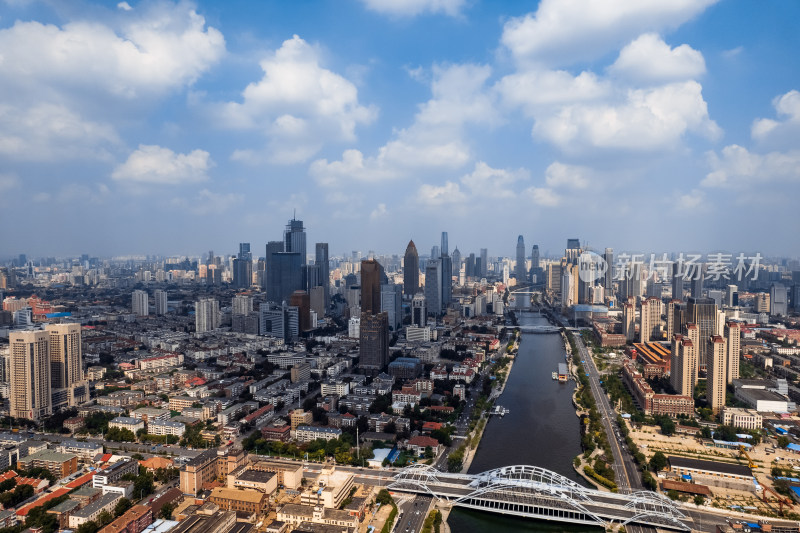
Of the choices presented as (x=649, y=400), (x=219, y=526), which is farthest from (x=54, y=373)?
(x=649, y=400)

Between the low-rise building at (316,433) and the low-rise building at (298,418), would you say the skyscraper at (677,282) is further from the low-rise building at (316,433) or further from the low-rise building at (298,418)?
the low-rise building at (316,433)

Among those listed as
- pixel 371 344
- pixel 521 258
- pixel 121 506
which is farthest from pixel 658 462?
pixel 521 258

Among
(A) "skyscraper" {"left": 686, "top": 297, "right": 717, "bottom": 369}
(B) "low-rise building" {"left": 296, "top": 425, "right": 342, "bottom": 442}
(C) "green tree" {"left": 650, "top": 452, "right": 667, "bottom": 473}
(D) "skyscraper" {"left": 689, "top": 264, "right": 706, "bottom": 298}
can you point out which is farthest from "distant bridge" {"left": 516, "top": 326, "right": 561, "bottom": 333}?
(B) "low-rise building" {"left": 296, "top": 425, "right": 342, "bottom": 442}

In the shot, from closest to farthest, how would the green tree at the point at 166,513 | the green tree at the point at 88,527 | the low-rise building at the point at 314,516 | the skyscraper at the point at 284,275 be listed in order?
the green tree at the point at 88,527, the low-rise building at the point at 314,516, the green tree at the point at 166,513, the skyscraper at the point at 284,275

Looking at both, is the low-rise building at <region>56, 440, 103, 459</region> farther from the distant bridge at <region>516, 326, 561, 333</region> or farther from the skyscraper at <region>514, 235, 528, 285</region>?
the skyscraper at <region>514, 235, 528, 285</region>

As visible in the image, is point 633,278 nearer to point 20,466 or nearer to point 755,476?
point 755,476

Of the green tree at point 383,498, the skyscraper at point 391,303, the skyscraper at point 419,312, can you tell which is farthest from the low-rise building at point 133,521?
the skyscraper at point 419,312
